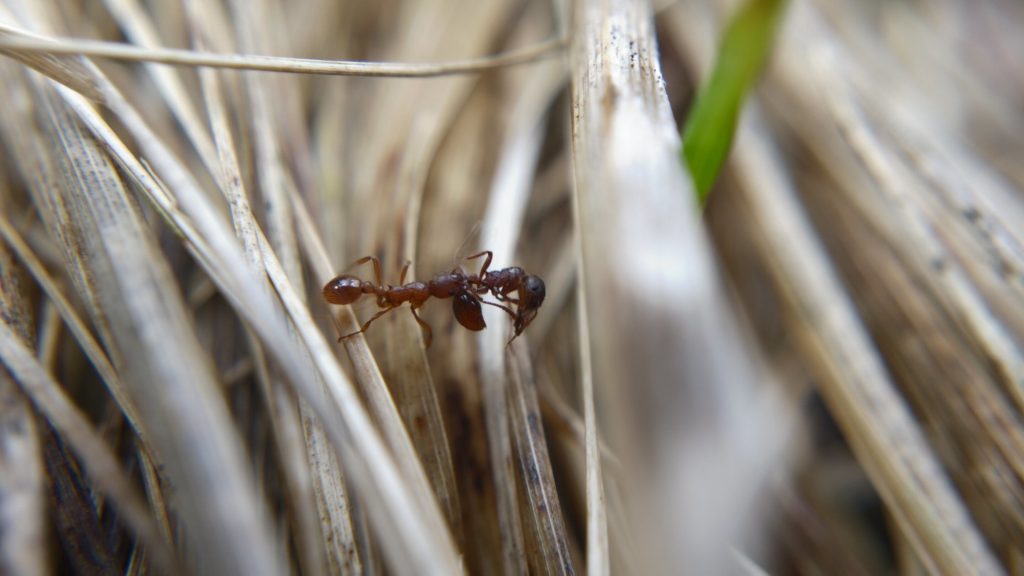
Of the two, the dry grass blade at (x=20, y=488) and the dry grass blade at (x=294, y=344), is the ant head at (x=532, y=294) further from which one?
the dry grass blade at (x=20, y=488)

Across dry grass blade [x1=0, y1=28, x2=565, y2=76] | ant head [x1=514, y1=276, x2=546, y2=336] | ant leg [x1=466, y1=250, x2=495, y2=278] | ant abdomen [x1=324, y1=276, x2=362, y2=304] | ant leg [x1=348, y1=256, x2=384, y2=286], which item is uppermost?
dry grass blade [x1=0, y1=28, x2=565, y2=76]

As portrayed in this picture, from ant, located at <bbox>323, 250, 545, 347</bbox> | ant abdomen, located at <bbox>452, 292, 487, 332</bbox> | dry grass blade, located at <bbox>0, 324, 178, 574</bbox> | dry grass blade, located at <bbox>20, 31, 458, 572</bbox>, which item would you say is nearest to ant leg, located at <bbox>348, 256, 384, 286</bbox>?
ant, located at <bbox>323, 250, 545, 347</bbox>

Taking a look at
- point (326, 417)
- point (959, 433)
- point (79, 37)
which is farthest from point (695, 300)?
point (79, 37)

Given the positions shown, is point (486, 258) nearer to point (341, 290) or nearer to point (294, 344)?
point (341, 290)

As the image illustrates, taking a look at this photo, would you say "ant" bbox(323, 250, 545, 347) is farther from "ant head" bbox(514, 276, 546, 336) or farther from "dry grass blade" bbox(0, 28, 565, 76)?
"dry grass blade" bbox(0, 28, 565, 76)

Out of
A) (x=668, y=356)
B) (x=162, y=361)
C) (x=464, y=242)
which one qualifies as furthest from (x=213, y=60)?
(x=668, y=356)

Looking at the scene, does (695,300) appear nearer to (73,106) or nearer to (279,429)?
(279,429)
